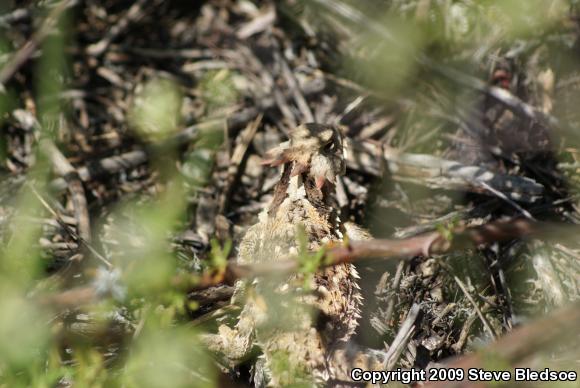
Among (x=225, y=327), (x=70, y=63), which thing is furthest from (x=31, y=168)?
(x=225, y=327)

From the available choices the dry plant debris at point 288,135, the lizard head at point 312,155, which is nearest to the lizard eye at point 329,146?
the lizard head at point 312,155

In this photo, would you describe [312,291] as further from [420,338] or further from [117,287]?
[117,287]

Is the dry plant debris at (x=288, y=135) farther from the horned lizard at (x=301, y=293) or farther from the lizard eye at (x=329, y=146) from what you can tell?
the lizard eye at (x=329, y=146)

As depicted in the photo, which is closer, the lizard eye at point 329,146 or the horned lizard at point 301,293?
the horned lizard at point 301,293

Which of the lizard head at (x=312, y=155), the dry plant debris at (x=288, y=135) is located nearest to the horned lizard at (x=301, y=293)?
the lizard head at (x=312, y=155)

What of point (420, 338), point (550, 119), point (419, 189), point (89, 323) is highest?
point (550, 119)

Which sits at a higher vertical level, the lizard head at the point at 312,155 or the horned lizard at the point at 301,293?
the lizard head at the point at 312,155

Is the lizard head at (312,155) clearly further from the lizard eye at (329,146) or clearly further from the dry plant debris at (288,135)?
the dry plant debris at (288,135)
